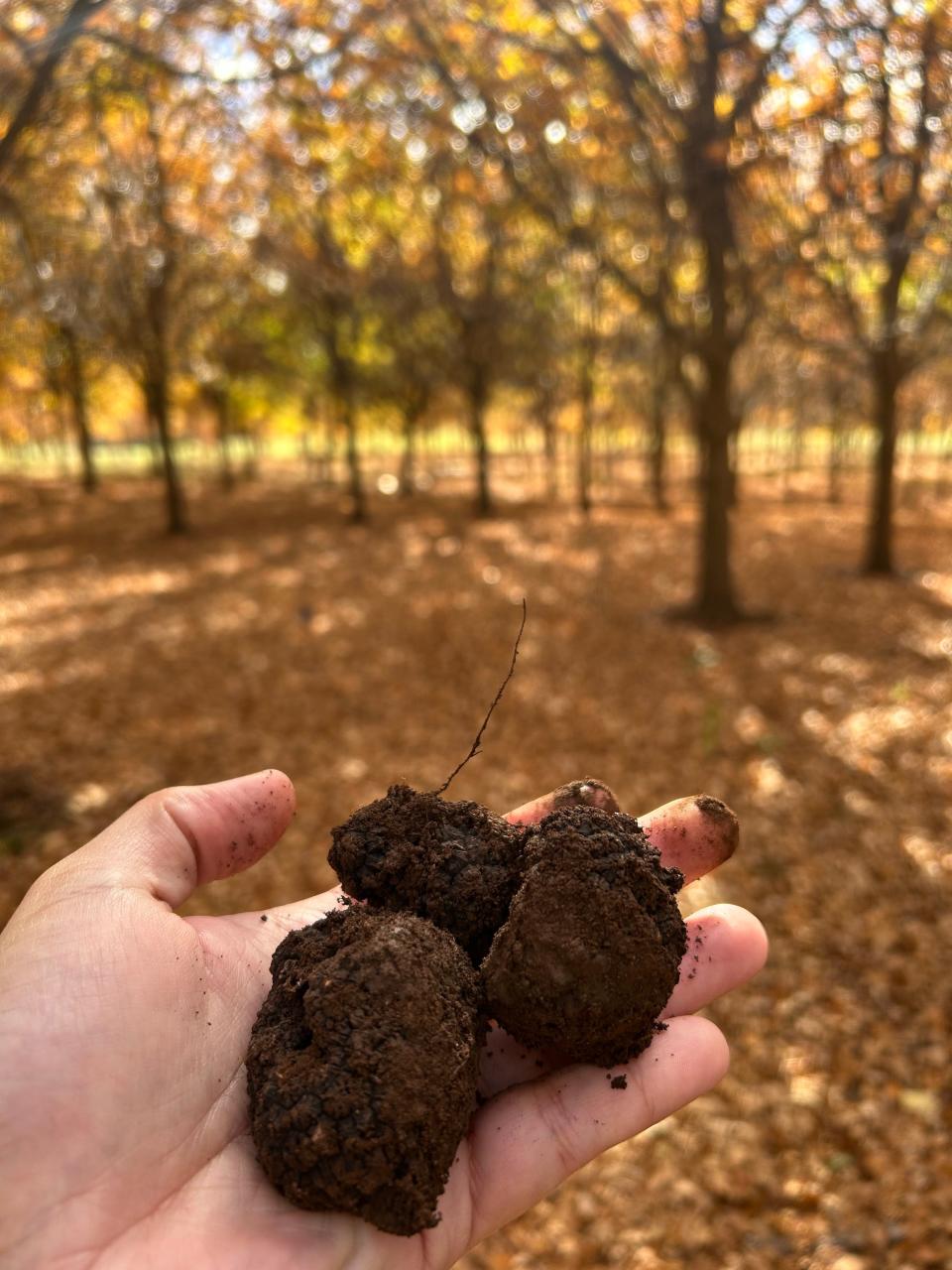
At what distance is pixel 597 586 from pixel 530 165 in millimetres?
6080

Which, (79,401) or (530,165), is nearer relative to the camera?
(530,165)

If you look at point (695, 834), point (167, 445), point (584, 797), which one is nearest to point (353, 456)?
point (167, 445)

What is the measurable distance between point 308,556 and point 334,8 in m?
11.2

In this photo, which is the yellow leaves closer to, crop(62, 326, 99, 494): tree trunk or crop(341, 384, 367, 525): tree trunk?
crop(341, 384, 367, 525): tree trunk

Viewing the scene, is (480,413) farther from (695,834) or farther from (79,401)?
(695,834)

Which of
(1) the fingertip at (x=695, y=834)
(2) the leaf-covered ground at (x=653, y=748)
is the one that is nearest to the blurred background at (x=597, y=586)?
(2) the leaf-covered ground at (x=653, y=748)

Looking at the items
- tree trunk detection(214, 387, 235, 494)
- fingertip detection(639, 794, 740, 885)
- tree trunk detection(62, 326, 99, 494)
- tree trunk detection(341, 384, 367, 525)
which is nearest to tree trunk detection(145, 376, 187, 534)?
tree trunk detection(341, 384, 367, 525)

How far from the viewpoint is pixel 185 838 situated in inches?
102

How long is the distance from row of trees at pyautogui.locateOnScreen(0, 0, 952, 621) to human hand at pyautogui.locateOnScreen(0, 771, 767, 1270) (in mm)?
3973

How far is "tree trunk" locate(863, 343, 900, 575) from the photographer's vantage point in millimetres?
12070

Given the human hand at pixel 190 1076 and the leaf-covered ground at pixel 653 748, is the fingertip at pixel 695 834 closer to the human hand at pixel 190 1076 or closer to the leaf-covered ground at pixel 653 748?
the human hand at pixel 190 1076

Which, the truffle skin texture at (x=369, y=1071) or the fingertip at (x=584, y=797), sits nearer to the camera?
the truffle skin texture at (x=369, y=1071)

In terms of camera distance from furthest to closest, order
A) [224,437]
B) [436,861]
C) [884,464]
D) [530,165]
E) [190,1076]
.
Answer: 1. [224,437]
2. [884,464]
3. [530,165]
4. [436,861]
5. [190,1076]

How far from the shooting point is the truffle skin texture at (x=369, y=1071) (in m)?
1.88
